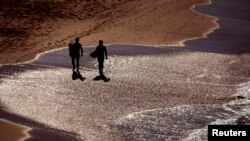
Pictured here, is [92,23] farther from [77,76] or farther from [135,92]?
[135,92]

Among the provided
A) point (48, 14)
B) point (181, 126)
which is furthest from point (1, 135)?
point (48, 14)

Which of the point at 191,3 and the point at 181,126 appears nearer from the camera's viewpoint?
the point at 181,126

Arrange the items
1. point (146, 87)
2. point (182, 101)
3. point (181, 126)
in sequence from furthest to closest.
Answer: point (146, 87) < point (182, 101) < point (181, 126)

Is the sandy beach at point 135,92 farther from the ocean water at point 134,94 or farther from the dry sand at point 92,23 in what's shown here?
the dry sand at point 92,23

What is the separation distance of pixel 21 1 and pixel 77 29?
7.91 meters

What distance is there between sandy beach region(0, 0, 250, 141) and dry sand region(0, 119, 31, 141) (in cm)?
23

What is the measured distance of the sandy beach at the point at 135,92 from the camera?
14.7 metres

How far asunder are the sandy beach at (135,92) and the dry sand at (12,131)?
23 centimetres

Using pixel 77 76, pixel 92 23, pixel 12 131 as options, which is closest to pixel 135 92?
pixel 77 76

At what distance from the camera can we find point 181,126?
1495cm

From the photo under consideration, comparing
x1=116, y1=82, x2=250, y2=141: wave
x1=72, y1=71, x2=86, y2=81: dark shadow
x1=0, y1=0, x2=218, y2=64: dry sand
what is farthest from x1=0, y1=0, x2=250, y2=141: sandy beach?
x1=0, y1=0, x2=218, y2=64: dry sand

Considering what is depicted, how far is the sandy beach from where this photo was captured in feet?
48.1

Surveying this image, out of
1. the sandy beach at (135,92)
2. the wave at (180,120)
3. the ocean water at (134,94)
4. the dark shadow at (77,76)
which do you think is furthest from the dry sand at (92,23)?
the wave at (180,120)

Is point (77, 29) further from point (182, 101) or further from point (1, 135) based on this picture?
point (1, 135)
